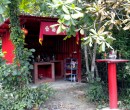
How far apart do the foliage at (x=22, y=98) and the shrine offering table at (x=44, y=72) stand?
287 centimetres

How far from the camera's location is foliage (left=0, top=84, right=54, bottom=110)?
545 cm

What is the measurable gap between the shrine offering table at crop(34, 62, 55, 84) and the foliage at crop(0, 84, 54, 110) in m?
2.87

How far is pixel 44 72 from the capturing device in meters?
9.75

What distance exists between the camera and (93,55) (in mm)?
7465

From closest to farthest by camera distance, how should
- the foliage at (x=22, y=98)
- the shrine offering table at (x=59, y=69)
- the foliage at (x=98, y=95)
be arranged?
the foliage at (x=22, y=98) < the foliage at (x=98, y=95) < the shrine offering table at (x=59, y=69)

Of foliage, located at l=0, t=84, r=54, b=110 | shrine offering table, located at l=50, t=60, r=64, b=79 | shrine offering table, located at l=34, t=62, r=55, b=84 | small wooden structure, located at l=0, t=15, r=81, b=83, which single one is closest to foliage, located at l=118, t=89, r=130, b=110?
foliage, located at l=0, t=84, r=54, b=110

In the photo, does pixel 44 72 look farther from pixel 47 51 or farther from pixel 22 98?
pixel 22 98

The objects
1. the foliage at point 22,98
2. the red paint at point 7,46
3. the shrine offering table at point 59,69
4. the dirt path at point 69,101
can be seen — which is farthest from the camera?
the shrine offering table at point 59,69

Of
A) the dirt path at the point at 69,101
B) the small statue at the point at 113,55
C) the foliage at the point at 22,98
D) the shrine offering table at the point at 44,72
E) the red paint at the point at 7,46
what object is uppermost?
the red paint at the point at 7,46

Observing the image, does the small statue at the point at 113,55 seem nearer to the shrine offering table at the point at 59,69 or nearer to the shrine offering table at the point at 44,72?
the shrine offering table at the point at 44,72

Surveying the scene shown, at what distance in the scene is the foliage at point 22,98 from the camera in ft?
17.9

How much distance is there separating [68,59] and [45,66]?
98 cm

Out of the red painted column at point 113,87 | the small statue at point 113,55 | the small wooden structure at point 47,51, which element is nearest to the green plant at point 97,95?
the red painted column at point 113,87

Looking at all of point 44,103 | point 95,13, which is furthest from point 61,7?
point 44,103
